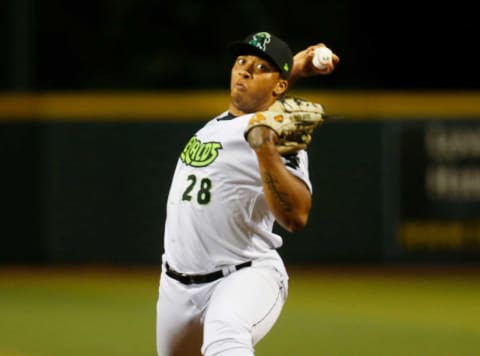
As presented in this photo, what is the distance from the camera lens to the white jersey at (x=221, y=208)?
482cm

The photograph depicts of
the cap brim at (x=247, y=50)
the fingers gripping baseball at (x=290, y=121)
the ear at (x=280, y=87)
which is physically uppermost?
the cap brim at (x=247, y=50)

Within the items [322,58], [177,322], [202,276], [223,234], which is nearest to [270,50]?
[322,58]

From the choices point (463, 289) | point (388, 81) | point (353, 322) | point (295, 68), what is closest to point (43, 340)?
point (353, 322)

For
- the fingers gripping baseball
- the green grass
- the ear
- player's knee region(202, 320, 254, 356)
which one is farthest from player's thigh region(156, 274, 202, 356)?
the green grass

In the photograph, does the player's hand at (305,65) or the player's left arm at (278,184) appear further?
the player's hand at (305,65)

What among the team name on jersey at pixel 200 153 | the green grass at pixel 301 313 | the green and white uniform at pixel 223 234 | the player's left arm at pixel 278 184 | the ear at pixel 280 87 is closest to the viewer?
the player's left arm at pixel 278 184

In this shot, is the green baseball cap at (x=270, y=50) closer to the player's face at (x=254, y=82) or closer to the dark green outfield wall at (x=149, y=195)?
the player's face at (x=254, y=82)

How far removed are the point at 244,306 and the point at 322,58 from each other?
47.4 inches

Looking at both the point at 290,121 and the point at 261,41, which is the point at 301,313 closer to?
the point at 261,41

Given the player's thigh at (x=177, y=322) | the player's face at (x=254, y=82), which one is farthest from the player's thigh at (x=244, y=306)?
the player's face at (x=254, y=82)

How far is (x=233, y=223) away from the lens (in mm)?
4840

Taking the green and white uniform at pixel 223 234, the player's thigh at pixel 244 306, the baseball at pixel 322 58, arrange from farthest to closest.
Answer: the baseball at pixel 322 58
the green and white uniform at pixel 223 234
the player's thigh at pixel 244 306

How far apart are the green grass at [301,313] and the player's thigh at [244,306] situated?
128 inches

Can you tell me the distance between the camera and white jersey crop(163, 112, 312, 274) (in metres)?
4.82
